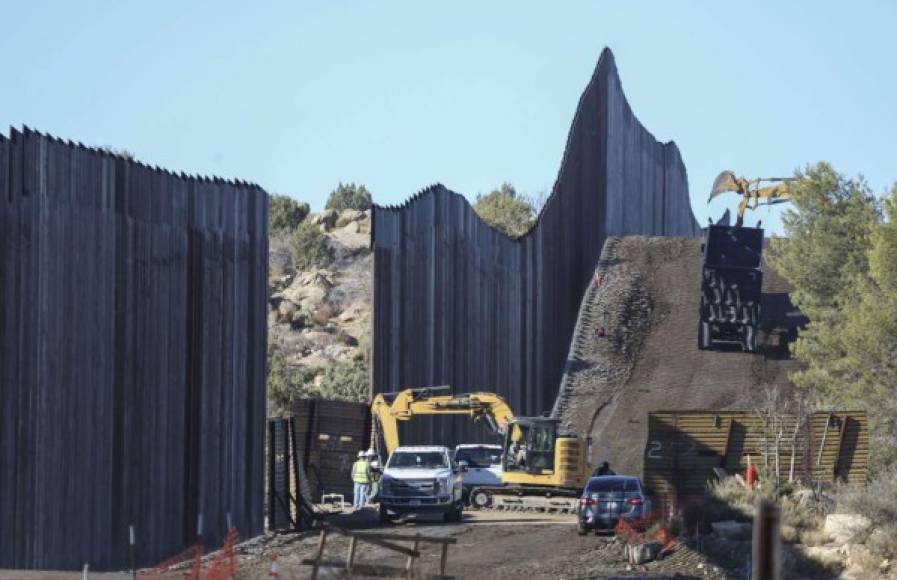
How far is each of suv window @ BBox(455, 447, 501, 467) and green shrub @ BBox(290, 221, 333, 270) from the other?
44.8m

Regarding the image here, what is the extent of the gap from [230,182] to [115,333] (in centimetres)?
558

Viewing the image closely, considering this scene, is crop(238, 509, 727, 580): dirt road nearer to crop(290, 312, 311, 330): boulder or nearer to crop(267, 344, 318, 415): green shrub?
crop(267, 344, 318, 415): green shrub

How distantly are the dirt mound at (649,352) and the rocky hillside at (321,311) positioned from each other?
10.1 metres

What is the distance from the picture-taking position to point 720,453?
125 ft

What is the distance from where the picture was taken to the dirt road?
86.5ft

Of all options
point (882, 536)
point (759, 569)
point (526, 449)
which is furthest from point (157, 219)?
point (759, 569)

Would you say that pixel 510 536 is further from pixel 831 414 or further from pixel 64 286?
pixel 64 286

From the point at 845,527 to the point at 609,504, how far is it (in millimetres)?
5421

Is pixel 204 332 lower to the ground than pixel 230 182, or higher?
lower

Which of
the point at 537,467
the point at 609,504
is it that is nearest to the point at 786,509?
the point at 609,504

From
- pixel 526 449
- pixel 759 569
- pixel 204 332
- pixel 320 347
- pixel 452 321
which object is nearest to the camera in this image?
pixel 759 569

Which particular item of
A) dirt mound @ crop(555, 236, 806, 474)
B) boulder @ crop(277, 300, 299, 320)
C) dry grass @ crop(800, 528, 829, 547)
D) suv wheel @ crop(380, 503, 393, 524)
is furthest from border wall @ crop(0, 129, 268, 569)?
boulder @ crop(277, 300, 299, 320)

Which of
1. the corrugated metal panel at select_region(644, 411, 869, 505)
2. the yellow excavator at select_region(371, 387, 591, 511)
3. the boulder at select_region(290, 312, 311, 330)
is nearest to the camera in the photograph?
the corrugated metal panel at select_region(644, 411, 869, 505)

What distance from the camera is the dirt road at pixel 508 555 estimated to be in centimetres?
2636
